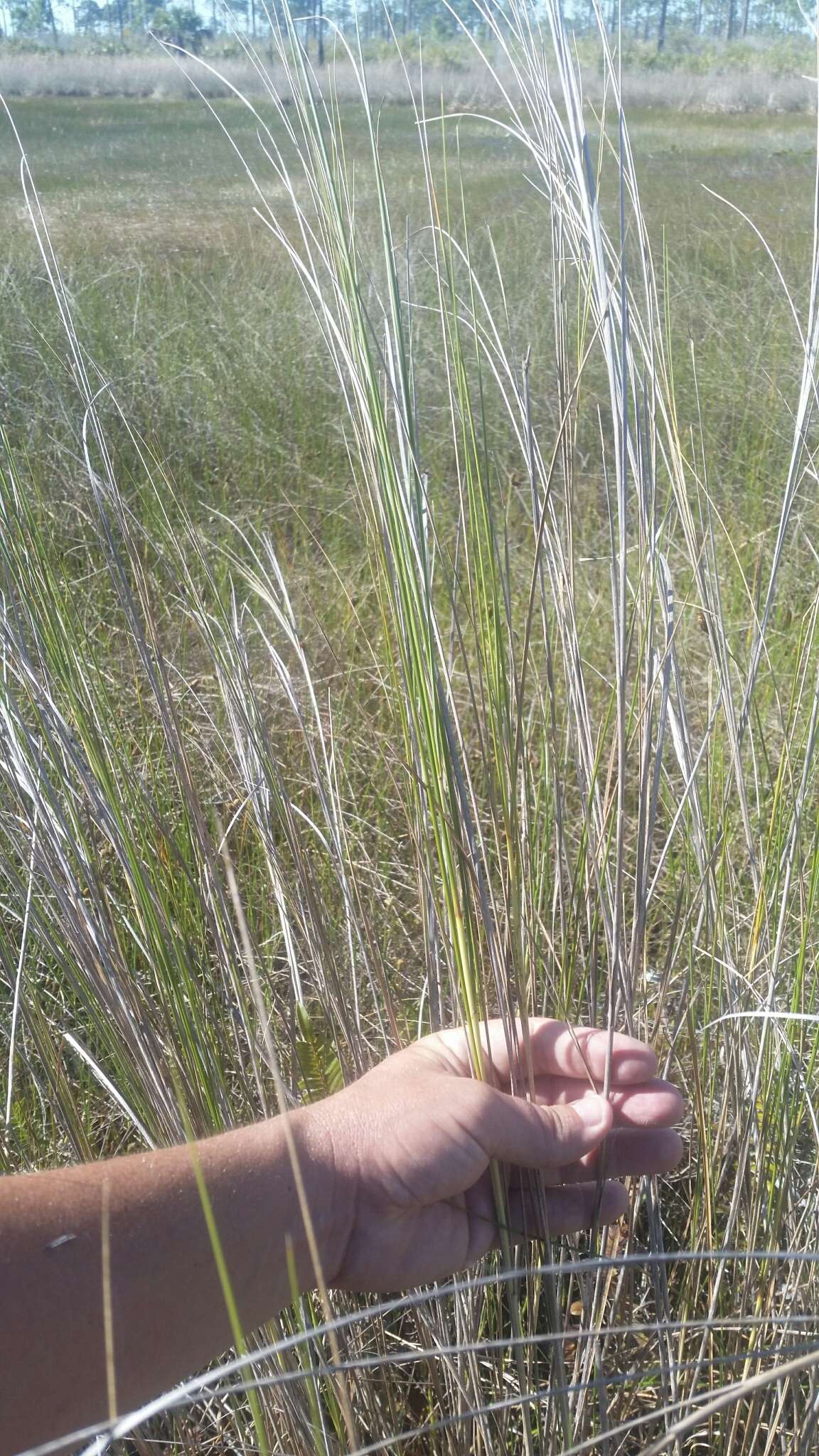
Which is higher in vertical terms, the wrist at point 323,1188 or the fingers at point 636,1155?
the wrist at point 323,1188

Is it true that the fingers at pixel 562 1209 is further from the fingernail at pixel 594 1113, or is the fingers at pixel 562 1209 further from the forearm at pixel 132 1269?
the forearm at pixel 132 1269

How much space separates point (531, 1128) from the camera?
1.90ft

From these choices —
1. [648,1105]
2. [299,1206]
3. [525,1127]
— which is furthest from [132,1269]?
[648,1105]

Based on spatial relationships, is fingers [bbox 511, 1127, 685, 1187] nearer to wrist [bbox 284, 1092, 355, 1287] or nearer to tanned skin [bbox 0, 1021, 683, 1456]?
tanned skin [bbox 0, 1021, 683, 1456]

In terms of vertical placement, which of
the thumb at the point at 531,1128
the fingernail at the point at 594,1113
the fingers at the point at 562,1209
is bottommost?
the fingers at the point at 562,1209

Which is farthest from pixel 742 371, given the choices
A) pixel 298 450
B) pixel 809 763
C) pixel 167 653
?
pixel 809 763

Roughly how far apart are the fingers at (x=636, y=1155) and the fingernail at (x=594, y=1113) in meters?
0.03

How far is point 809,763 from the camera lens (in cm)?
66

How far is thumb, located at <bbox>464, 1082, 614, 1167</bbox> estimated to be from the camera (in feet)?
1.85

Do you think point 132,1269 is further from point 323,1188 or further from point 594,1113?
point 594,1113

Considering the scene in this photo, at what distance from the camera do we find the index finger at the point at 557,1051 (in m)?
0.63

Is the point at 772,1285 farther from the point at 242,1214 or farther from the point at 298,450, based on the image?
the point at 298,450

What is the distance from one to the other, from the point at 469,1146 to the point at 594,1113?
10 centimetres

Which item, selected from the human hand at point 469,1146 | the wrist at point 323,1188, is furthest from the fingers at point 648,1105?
the wrist at point 323,1188
